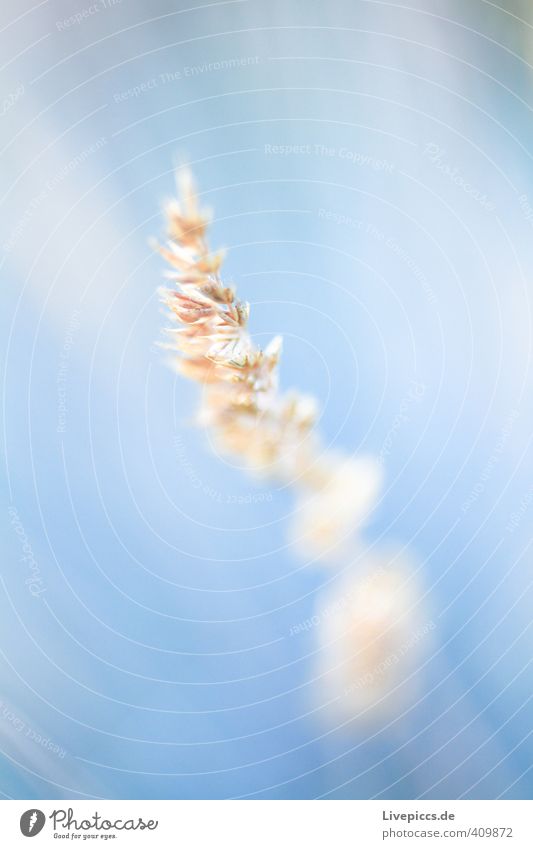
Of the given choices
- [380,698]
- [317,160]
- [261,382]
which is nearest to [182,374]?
[261,382]

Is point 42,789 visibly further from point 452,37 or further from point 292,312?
point 452,37

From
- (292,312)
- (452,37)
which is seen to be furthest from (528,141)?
(292,312)

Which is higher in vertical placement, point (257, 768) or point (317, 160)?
point (317, 160)

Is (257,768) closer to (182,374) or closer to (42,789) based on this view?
(42,789)

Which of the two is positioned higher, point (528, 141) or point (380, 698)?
point (528, 141)

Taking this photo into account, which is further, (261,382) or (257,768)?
(257,768)

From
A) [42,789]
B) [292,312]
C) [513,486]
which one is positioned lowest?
[42,789]
